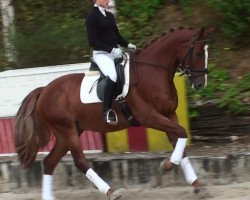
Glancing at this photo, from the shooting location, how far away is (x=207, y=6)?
12000 millimetres

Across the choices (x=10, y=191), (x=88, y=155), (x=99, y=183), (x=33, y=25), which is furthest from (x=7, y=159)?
(x=33, y=25)

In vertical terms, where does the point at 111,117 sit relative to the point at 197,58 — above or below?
below

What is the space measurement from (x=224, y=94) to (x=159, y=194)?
7.49 feet

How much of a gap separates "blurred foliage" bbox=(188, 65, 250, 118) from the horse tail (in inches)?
98.9

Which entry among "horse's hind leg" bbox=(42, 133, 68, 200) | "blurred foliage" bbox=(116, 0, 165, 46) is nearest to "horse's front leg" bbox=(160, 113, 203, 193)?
"horse's hind leg" bbox=(42, 133, 68, 200)

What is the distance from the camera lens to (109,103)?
7922mm

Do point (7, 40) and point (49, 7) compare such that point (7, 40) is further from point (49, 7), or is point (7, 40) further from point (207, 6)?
point (207, 6)

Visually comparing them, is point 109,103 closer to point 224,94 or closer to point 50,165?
point 50,165

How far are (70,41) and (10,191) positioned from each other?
3211mm

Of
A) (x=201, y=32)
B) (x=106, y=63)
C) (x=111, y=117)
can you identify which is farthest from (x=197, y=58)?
(x=111, y=117)

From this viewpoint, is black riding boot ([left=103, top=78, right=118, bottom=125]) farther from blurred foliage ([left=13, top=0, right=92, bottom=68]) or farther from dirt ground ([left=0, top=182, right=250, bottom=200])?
blurred foliage ([left=13, top=0, right=92, bottom=68])

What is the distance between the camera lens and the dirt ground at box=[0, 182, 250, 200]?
7.93m

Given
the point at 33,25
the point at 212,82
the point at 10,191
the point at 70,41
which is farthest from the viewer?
the point at 33,25

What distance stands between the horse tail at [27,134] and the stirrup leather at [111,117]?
117 centimetres
